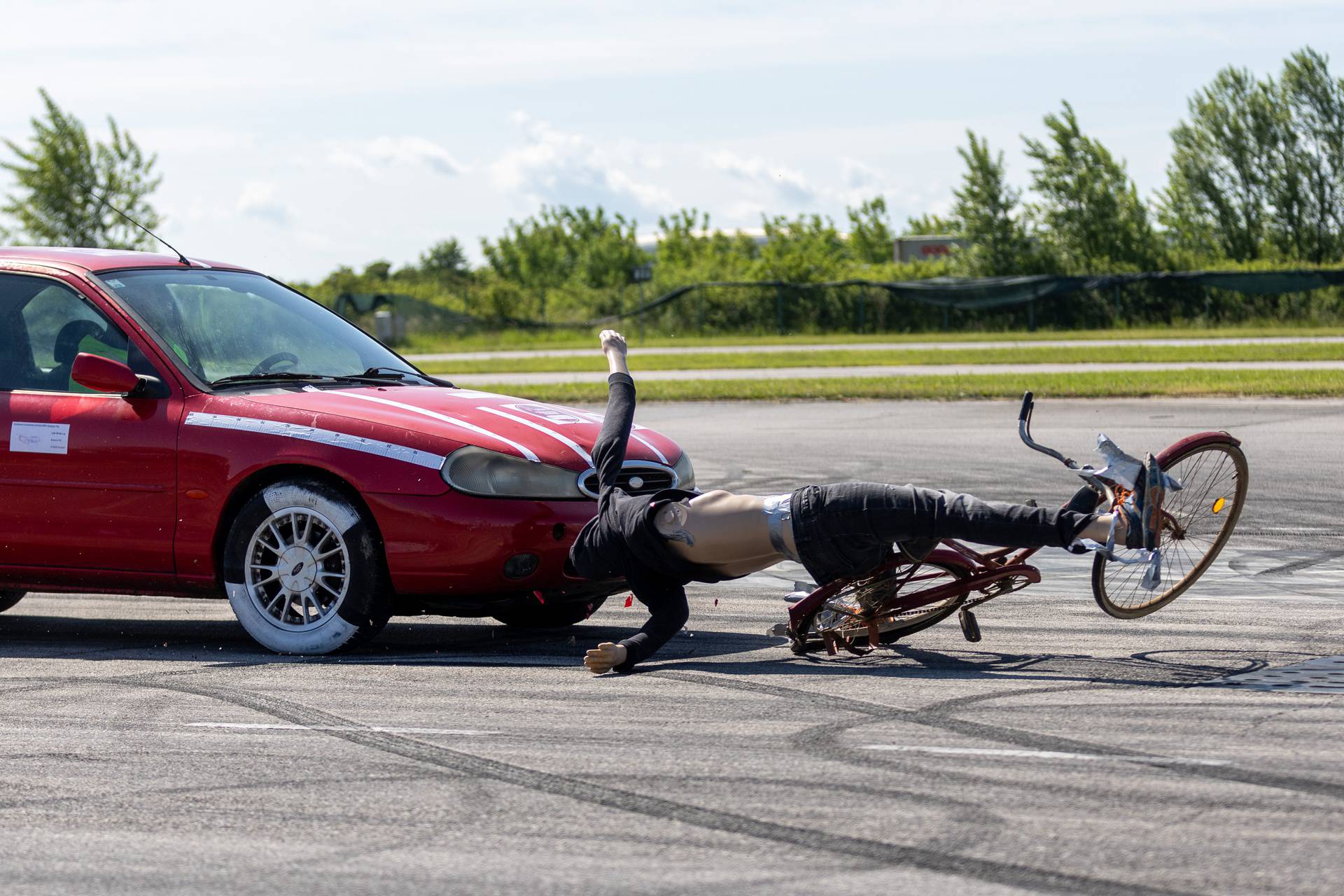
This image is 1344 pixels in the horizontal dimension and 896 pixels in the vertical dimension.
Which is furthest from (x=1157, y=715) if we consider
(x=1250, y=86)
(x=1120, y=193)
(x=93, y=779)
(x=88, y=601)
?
(x=1250, y=86)

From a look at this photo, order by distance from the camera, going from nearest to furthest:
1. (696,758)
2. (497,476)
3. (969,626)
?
(696,758) < (969,626) < (497,476)

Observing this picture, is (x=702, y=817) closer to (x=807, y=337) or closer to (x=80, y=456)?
(x=80, y=456)

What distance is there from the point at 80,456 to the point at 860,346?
95.3ft

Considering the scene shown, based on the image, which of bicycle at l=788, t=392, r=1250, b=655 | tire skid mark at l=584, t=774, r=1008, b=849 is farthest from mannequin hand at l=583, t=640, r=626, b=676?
tire skid mark at l=584, t=774, r=1008, b=849

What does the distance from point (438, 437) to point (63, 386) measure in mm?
1832

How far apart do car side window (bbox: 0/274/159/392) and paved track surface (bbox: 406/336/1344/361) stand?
2452cm

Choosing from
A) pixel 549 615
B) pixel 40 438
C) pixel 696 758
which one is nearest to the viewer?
pixel 696 758

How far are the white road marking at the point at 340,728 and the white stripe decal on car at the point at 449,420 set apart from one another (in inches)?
61.0

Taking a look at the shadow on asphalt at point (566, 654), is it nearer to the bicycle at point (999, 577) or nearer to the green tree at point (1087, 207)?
the bicycle at point (999, 577)

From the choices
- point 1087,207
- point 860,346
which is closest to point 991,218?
point 1087,207

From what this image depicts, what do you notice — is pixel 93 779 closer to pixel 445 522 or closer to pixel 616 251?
pixel 445 522

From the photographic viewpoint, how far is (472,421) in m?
6.79

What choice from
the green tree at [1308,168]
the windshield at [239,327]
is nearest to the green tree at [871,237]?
the green tree at [1308,168]

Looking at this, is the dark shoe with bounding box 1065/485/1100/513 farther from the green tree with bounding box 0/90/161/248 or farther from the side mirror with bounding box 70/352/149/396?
the green tree with bounding box 0/90/161/248
